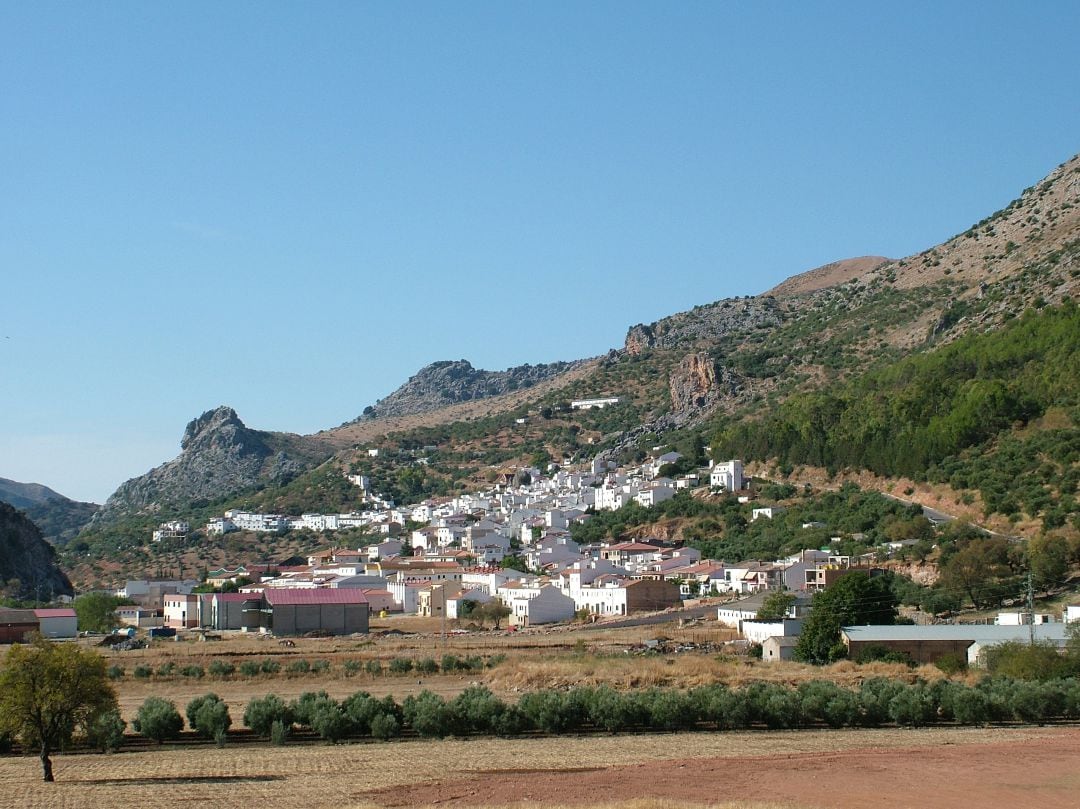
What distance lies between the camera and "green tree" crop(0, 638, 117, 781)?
1147 inches

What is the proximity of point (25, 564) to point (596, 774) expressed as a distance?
8797cm

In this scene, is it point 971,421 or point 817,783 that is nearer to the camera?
point 817,783

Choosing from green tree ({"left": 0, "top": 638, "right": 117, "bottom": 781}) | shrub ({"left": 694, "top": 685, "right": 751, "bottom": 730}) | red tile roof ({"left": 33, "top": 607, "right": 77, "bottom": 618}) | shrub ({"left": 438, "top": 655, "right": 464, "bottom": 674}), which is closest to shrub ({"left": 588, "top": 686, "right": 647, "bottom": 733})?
shrub ({"left": 694, "top": 685, "right": 751, "bottom": 730})

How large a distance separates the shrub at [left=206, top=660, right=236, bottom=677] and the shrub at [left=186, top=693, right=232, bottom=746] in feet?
47.8

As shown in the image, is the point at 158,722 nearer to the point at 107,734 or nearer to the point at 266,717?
the point at 107,734

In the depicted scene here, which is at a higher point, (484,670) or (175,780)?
(484,670)

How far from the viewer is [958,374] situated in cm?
9238

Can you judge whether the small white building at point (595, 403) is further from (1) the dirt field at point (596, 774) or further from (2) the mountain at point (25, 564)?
(1) the dirt field at point (596, 774)

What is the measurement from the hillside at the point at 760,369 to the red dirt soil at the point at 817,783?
158 feet

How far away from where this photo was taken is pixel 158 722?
3309 cm

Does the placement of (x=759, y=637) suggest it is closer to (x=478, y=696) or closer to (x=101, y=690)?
(x=478, y=696)

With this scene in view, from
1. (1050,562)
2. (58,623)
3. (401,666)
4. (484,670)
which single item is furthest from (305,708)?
(58,623)

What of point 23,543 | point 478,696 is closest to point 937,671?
point 478,696

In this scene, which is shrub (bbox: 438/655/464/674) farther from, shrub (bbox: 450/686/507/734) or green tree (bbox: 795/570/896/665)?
shrub (bbox: 450/686/507/734)
